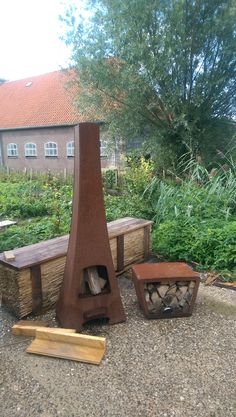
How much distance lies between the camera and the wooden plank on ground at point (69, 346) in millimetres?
1827

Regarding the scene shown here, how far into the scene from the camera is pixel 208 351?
1918 millimetres

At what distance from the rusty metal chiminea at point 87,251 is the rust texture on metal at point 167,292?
221mm

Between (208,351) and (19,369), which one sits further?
(208,351)

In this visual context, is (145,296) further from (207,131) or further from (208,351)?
(207,131)

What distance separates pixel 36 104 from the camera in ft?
57.5

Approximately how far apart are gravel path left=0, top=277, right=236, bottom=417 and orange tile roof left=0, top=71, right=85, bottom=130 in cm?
1343

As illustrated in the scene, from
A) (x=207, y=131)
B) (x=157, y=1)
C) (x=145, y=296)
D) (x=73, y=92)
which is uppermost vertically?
(x=157, y=1)

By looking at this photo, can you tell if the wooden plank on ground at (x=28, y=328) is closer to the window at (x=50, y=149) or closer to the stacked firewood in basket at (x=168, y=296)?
the stacked firewood in basket at (x=168, y=296)

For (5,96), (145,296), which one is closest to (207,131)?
(145,296)

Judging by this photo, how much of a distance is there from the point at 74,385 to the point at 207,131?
293 inches

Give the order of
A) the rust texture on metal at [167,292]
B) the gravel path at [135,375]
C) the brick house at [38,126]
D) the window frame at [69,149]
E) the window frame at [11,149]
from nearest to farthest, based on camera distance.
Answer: the gravel path at [135,375], the rust texture on metal at [167,292], the window frame at [69,149], the brick house at [38,126], the window frame at [11,149]

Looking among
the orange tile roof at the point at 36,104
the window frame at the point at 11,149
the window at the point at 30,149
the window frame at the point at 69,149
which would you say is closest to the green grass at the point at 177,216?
the window frame at the point at 69,149

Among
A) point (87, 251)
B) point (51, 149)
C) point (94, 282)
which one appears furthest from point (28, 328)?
point (51, 149)

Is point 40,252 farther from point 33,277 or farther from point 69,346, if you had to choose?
point 69,346
